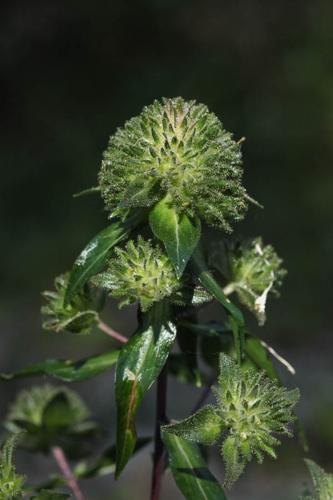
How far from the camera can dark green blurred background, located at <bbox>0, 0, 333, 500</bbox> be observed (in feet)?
15.3

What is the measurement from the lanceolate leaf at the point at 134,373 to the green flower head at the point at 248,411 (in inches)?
4.1

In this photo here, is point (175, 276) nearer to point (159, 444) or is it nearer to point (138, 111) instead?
point (159, 444)

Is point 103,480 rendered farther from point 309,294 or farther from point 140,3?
point 140,3

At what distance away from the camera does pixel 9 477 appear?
1.35m

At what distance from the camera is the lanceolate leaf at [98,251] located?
1330 mm

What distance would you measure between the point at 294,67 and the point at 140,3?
53.3 inches

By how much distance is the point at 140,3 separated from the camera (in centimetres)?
646

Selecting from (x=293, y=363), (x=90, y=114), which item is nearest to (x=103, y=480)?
(x=293, y=363)

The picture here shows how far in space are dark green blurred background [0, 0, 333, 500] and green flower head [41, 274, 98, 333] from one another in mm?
2660

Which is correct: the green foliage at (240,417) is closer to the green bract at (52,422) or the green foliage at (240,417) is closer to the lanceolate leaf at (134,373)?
the lanceolate leaf at (134,373)

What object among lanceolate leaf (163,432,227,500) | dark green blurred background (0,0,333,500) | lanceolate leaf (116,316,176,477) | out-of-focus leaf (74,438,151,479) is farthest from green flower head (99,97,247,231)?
dark green blurred background (0,0,333,500)

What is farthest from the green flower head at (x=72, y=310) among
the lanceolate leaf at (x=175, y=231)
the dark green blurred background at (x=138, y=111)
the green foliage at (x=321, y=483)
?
the dark green blurred background at (x=138, y=111)

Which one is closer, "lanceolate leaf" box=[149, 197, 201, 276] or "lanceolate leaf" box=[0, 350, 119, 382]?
"lanceolate leaf" box=[149, 197, 201, 276]

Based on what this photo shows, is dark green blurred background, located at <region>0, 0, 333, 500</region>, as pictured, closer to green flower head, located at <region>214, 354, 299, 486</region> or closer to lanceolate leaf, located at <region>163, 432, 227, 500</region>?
lanceolate leaf, located at <region>163, 432, 227, 500</region>
